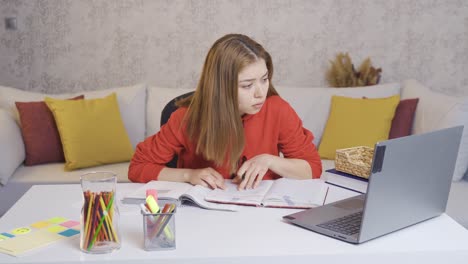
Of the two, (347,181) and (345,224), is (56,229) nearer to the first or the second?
(345,224)

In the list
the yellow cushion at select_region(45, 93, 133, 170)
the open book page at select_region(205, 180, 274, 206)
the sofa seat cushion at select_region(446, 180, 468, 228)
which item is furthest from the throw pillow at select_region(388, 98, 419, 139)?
the open book page at select_region(205, 180, 274, 206)

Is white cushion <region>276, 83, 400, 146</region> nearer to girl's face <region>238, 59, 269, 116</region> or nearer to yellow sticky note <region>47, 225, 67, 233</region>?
girl's face <region>238, 59, 269, 116</region>

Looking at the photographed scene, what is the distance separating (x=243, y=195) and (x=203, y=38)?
2250mm

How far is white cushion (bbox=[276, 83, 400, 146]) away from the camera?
321 centimetres

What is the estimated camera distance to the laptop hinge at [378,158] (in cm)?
109

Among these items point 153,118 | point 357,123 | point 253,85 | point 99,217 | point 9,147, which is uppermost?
point 253,85

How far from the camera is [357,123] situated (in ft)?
10.1


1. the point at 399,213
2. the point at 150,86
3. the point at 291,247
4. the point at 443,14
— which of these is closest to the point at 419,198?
the point at 399,213

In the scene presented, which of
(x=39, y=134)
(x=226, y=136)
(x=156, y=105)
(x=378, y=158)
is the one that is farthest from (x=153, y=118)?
(x=378, y=158)

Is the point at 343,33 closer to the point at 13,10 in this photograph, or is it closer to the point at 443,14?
the point at 443,14

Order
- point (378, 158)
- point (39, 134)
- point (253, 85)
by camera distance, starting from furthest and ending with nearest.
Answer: point (39, 134)
point (253, 85)
point (378, 158)

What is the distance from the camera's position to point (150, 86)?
3443mm

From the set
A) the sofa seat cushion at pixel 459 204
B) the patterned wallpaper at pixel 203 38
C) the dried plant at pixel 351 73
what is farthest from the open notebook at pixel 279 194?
the patterned wallpaper at pixel 203 38

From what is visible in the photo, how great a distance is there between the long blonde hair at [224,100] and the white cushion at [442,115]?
1417mm
